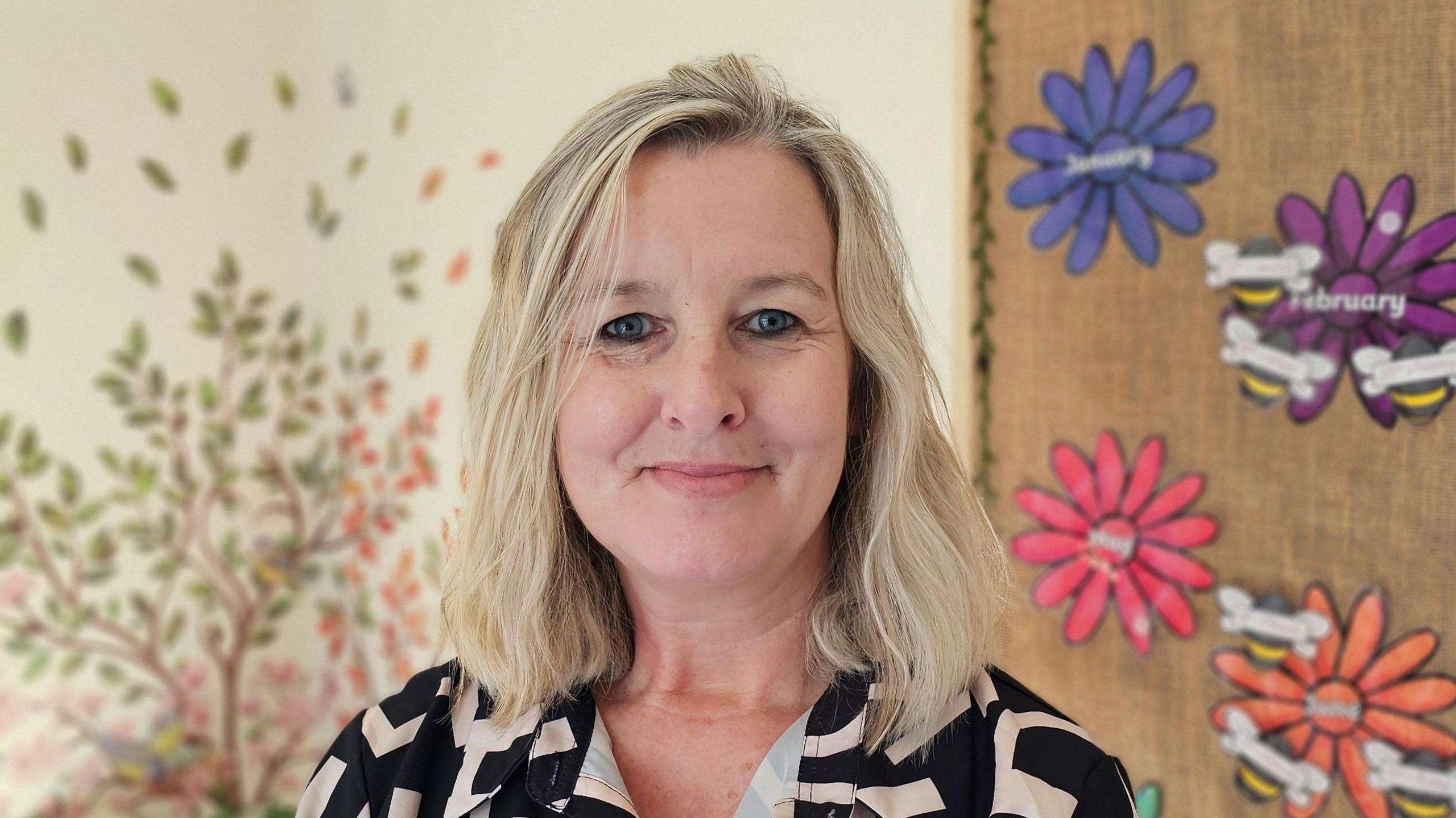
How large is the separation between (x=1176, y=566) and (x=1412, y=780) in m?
0.42

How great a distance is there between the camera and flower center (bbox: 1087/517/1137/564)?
1.83 m

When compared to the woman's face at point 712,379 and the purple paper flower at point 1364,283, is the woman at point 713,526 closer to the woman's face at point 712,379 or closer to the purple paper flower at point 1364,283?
the woman's face at point 712,379

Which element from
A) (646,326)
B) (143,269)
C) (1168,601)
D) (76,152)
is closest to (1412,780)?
(1168,601)

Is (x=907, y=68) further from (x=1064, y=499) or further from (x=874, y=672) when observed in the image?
(x=874, y=672)

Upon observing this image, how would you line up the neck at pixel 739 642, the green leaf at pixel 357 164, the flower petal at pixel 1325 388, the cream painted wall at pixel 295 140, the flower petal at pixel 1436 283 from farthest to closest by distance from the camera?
the green leaf at pixel 357 164
the cream painted wall at pixel 295 140
the flower petal at pixel 1325 388
the flower petal at pixel 1436 283
the neck at pixel 739 642

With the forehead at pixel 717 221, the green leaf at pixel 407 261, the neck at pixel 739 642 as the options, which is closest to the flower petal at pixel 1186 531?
the neck at pixel 739 642

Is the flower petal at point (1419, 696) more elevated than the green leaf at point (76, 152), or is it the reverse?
the green leaf at point (76, 152)

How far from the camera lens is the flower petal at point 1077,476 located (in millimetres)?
1864

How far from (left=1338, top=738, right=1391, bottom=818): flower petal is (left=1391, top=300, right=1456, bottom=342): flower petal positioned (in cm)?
57

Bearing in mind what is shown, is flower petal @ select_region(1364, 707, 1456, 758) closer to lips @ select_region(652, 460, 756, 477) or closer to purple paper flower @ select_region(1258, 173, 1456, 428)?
purple paper flower @ select_region(1258, 173, 1456, 428)

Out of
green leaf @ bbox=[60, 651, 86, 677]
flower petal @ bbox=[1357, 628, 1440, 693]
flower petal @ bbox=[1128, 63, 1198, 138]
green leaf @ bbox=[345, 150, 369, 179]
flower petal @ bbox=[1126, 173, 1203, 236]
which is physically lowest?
green leaf @ bbox=[60, 651, 86, 677]

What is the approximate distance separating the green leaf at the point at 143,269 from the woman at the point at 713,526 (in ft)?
6.25

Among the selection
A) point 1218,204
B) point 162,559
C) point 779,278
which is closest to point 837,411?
point 779,278

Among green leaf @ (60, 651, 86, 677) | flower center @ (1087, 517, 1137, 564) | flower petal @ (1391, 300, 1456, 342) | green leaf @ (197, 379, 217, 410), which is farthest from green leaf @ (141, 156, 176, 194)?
flower petal @ (1391, 300, 1456, 342)
